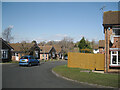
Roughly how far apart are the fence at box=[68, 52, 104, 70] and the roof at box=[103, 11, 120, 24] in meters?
4.41

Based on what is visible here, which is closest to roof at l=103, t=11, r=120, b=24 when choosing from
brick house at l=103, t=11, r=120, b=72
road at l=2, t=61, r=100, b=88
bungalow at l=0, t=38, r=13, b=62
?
brick house at l=103, t=11, r=120, b=72

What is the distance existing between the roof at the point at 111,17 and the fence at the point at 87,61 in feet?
14.5

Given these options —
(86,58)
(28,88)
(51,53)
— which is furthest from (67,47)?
(28,88)

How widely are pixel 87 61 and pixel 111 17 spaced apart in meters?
6.81

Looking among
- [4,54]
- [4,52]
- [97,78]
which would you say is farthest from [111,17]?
[4,54]

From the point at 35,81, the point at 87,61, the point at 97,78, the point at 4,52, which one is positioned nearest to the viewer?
the point at 35,81

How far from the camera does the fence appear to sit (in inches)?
791

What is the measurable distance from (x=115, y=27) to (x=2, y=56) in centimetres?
2296

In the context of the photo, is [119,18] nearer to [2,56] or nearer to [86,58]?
[86,58]

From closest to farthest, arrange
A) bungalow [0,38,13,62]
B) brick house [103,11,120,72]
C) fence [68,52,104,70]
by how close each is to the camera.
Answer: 1. brick house [103,11,120,72]
2. fence [68,52,104,70]
3. bungalow [0,38,13,62]

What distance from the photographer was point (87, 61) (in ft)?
71.7

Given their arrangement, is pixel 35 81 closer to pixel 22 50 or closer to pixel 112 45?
pixel 112 45

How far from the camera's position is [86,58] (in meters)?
22.0

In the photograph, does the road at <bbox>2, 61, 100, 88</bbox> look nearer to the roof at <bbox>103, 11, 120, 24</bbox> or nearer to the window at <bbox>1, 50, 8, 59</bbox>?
the roof at <bbox>103, 11, 120, 24</bbox>
